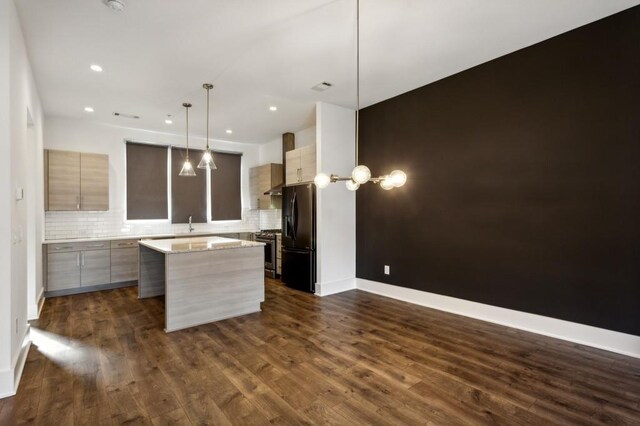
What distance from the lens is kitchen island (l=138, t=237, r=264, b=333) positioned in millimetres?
3652

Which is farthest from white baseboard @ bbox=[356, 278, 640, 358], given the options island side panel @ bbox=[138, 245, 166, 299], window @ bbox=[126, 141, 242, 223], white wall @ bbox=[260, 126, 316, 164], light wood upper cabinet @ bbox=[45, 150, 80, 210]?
light wood upper cabinet @ bbox=[45, 150, 80, 210]

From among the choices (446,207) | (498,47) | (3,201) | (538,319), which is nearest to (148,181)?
(3,201)

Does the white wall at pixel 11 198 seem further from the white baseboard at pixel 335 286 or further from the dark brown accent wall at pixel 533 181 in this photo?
the dark brown accent wall at pixel 533 181

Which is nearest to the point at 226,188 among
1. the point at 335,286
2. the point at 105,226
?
the point at 105,226

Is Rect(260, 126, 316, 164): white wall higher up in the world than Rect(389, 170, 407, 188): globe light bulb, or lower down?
higher up

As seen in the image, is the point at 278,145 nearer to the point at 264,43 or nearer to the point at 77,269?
the point at 264,43

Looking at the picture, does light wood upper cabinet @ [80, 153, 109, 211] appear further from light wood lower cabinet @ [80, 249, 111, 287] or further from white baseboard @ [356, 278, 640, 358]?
white baseboard @ [356, 278, 640, 358]

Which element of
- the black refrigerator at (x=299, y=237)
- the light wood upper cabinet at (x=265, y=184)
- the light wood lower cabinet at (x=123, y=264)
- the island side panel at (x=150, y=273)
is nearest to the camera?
the island side panel at (x=150, y=273)

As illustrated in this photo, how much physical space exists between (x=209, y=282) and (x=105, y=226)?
3.43 m

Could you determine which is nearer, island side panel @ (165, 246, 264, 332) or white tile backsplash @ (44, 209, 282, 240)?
island side panel @ (165, 246, 264, 332)

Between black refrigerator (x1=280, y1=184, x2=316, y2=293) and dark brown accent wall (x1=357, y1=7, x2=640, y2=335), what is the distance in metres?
1.26

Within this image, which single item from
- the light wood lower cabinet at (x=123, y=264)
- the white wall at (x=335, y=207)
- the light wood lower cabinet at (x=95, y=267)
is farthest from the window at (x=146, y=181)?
the white wall at (x=335, y=207)

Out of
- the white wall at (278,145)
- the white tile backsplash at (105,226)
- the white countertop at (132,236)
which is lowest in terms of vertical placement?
the white countertop at (132,236)

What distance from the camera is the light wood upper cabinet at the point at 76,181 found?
524 centimetres
